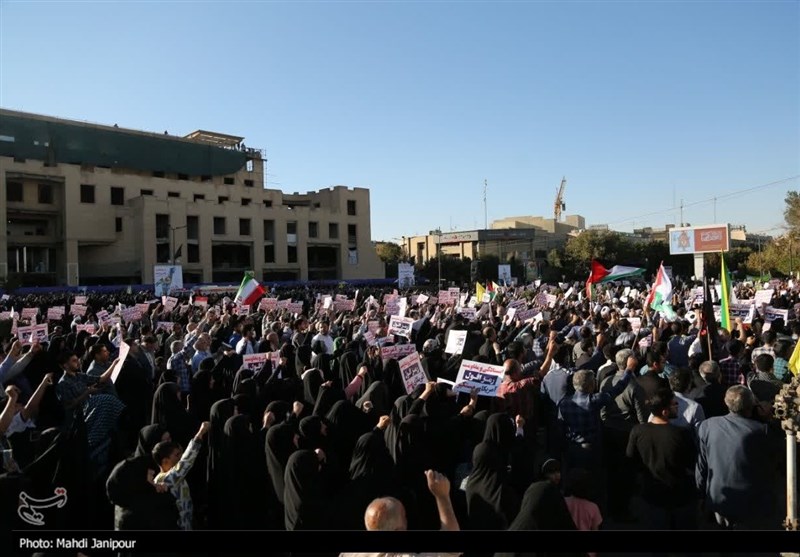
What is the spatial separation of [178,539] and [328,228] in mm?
68485

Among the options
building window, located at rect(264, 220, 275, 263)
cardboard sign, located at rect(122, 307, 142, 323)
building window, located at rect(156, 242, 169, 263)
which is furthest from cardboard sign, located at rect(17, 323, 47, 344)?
building window, located at rect(264, 220, 275, 263)

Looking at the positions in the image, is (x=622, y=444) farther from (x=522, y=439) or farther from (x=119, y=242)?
(x=119, y=242)

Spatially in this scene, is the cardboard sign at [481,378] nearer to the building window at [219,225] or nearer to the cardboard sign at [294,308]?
the cardboard sign at [294,308]

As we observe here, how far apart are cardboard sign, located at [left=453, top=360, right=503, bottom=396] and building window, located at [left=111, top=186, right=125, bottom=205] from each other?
192ft

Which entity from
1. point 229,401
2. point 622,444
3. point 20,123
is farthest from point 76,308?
point 20,123

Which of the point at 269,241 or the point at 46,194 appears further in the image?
the point at 269,241

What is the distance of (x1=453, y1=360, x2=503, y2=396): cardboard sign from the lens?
616cm

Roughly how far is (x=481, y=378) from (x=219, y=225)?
5878 centimetres

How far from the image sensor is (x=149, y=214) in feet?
181

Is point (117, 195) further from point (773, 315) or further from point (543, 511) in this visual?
point (543, 511)

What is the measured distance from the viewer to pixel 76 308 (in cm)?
1658

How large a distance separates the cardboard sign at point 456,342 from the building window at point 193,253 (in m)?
53.9

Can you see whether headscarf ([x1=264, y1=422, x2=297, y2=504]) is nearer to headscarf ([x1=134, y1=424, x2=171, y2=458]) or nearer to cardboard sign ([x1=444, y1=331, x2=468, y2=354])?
headscarf ([x1=134, y1=424, x2=171, y2=458])

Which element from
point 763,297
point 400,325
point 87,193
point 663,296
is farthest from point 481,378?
point 87,193
